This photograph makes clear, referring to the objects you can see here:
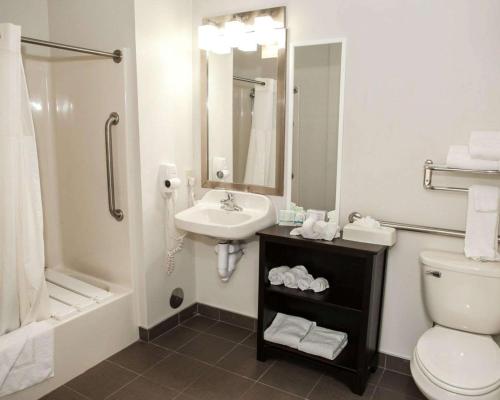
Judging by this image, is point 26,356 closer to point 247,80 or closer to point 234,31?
point 247,80

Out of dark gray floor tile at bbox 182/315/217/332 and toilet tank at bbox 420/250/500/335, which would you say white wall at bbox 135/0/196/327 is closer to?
dark gray floor tile at bbox 182/315/217/332

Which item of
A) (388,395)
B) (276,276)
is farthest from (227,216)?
(388,395)

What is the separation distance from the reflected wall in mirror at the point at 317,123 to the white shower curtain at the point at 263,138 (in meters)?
0.14

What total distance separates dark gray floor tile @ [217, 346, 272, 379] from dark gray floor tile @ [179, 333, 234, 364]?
0.18ft

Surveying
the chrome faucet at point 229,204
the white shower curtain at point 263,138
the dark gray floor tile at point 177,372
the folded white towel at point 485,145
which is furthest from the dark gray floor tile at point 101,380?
the folded white towel at point 485,145

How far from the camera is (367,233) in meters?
2.08

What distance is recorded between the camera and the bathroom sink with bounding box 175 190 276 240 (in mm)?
2225

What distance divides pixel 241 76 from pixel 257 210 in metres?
0.84

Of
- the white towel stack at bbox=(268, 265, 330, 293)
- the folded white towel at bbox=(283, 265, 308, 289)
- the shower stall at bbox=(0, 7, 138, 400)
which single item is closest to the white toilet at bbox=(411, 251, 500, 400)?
the white towel stack at bbox=(268, 265, 330, 293)

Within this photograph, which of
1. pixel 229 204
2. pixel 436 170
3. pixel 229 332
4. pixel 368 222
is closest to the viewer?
pixel 436 170

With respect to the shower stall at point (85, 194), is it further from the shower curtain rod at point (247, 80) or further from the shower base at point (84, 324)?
the shower curtain rod at point (247, 80)

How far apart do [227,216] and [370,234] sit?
89 centimetres

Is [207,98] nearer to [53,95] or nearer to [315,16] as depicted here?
[315,16]

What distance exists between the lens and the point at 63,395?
2.08 metres
